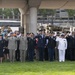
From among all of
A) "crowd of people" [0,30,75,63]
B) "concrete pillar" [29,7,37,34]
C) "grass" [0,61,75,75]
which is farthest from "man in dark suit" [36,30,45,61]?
"concrete pillar" [29,7,37,34]

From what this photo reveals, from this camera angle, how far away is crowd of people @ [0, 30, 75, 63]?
Answer: 2041 centimetres

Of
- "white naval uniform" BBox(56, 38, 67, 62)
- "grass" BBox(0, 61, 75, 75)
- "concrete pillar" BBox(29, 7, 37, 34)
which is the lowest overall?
"grass" BBox(0, 61, 75, 75)

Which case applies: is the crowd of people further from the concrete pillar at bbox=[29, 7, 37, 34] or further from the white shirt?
the concrete pillar at bbox=[29, 7, 37, 34]

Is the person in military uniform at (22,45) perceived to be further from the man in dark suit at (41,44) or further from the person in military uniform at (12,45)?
the man in dark suit at (41,44)

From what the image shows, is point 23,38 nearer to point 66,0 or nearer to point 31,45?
point 31,45

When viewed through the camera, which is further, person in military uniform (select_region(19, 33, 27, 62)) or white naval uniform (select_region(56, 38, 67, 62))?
white naval uniform (select_region(56, 38, 67, 62))

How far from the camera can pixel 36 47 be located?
2144 centimetres

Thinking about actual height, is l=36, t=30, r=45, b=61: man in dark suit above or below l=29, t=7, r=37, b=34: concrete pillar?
below

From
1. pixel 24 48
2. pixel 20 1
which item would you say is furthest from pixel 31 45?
pixel 20 1

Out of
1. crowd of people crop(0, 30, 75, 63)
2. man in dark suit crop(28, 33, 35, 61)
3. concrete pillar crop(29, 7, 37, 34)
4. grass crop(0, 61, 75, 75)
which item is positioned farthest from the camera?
concrete pillar crop(29, 7, 37, 34)

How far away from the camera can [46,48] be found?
2159cm

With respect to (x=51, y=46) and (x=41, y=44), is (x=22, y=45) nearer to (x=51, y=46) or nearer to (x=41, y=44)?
(x=41, y=44)

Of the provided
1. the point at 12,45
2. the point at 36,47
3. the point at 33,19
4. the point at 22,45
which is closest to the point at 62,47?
the point at 36,47

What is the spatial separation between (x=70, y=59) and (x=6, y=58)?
4255mm
